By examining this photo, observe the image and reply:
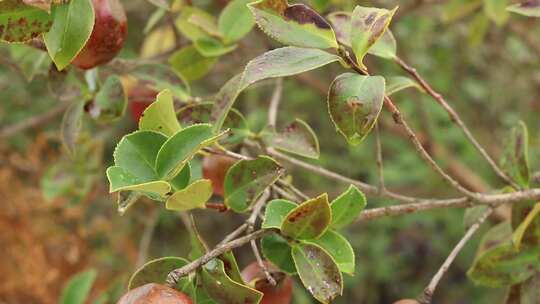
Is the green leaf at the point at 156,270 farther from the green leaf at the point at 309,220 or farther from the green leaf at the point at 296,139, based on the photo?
the green leaf at the point at 296,139

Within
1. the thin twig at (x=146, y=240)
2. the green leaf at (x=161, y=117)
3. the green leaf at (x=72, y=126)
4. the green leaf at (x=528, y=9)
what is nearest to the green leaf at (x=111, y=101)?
the green leaf at (x=72, y=126)

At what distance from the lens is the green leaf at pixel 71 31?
2.81ft

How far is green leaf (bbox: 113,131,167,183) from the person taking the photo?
0.81m

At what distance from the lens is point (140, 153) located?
2.70 feet

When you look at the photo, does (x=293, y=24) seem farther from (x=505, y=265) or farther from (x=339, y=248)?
(x=505, y=265)

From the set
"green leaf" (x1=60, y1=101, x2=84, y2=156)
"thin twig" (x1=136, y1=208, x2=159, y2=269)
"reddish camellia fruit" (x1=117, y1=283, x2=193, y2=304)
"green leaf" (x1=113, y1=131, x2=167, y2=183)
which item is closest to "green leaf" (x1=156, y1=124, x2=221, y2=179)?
"green leaf" (x1=113, y1=131, x2=167, y2=183)

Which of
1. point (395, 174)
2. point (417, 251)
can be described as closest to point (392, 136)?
point (395, 174)

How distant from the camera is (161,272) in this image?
86 cm

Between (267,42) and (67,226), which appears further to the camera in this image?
(67,226)

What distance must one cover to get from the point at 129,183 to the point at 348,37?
347 millimetres

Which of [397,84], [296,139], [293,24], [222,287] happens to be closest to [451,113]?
[397,84]

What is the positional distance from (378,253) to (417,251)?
168 millimetres

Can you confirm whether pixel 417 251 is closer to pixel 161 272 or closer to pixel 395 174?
pixel 395 174

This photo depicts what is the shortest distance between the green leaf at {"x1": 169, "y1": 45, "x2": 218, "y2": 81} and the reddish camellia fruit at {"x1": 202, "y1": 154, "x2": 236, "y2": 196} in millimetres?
252
